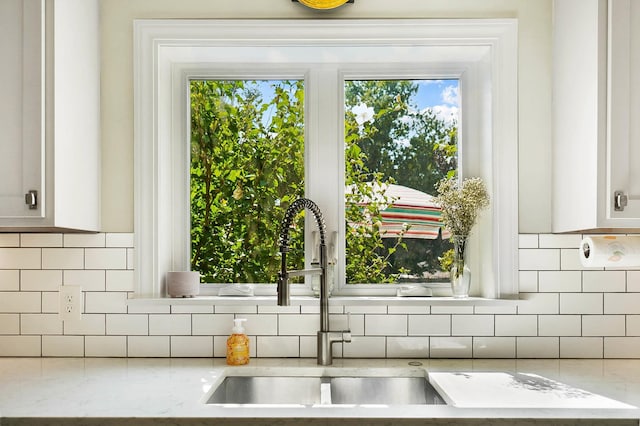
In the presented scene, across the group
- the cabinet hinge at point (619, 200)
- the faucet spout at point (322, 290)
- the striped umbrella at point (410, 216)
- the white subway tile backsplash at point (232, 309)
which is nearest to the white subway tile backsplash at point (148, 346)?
the white subway tile backsplash at point (232, 309)

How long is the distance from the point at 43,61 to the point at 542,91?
1.70 m

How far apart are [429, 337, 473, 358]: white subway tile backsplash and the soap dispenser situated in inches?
26.3

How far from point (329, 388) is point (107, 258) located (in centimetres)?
94

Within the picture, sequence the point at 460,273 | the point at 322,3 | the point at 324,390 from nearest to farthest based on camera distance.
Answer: the point at 324,390, the point at 322,3, the point at 460,273

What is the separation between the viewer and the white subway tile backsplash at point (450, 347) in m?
2.27

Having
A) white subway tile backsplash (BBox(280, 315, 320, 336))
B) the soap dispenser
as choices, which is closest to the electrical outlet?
the soap dispenser

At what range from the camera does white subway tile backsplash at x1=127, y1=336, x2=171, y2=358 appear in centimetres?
227

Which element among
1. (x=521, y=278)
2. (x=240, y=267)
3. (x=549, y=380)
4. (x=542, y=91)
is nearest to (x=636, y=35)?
(x=542, y=91)

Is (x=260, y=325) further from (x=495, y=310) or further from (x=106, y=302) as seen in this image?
(x=495, y=310)

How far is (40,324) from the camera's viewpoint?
89.9 inches

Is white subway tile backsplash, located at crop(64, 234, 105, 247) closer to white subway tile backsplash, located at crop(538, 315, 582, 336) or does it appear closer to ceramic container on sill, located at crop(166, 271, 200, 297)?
ceramic container on sill, located at crop(166, 271, 200, 297)

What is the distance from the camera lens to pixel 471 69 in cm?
248

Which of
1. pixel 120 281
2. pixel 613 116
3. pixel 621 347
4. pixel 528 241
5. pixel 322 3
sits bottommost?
pixel 621 347

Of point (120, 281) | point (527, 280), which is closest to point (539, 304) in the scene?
point (527, 280)
